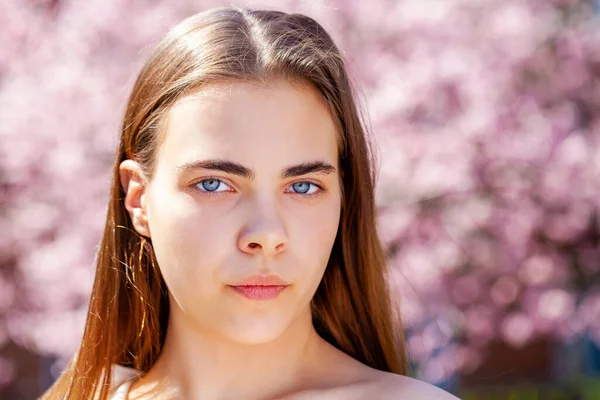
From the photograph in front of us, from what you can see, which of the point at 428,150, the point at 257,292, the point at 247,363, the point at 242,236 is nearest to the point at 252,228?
the point at 242,236

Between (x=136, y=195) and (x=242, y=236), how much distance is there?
444mm

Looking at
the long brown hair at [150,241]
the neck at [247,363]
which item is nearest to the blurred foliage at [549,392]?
the long brown hair at [150,241]

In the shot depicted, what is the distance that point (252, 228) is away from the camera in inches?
80.1

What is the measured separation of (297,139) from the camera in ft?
6.89

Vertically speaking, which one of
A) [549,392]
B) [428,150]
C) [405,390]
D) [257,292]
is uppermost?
[428,150]

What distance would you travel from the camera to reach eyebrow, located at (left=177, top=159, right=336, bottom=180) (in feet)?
6.77

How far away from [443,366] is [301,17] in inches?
123

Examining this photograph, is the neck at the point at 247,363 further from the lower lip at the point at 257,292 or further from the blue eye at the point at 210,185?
the blue eye at the point at 210,185

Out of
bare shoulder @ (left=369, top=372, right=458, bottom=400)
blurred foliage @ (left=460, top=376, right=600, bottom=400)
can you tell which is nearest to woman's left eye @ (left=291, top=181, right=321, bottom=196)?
bare shoulder @ (left=369, top=372, right=458, bottom=400)

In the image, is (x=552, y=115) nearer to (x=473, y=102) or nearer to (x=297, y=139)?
(x=473, y=102)

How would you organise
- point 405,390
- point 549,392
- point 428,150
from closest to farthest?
point 405,390
point 428,150
point 549,392

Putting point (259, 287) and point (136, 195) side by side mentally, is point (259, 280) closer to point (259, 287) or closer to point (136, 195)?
point (259, 287)

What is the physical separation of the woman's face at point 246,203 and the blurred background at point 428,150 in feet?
8.70

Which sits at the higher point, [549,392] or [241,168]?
[241,168]
